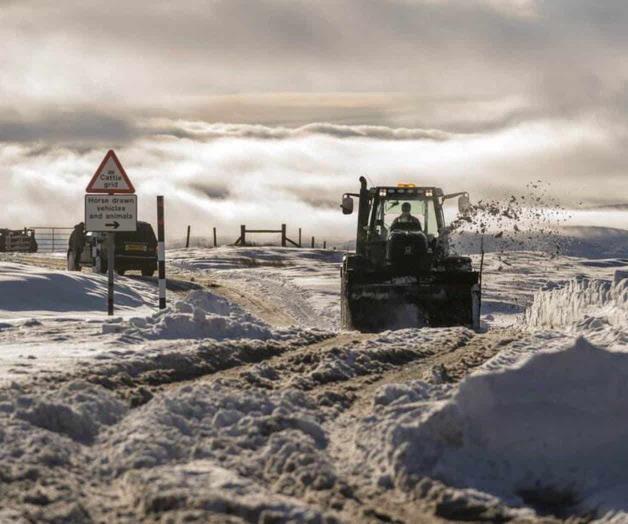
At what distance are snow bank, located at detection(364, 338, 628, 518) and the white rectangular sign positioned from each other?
8.76 metres

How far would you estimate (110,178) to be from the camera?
15.4 metres

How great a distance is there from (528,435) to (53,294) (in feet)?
46.7

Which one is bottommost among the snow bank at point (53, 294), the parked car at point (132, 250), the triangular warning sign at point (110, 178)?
the snow bank at point (53, 294)

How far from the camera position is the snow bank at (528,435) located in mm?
5957

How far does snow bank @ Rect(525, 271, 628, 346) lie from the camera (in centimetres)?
1464

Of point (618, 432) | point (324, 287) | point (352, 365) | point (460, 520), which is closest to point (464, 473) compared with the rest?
point (460, 520)

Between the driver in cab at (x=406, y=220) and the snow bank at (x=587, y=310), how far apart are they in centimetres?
253

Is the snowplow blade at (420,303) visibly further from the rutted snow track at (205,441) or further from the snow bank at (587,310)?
the rutted snow track at (205,441)

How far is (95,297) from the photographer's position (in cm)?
2005

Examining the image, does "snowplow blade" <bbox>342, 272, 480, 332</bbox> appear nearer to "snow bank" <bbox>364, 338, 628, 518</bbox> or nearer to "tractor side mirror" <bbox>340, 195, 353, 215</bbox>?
"tractor side mirror" <bbox>340, 195, 353, 215</bbox>

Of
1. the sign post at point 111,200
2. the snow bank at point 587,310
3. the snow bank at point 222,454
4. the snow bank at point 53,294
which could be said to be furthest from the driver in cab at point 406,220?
the snow bank at point 222,454

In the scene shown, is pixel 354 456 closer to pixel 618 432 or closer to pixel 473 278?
pixel 618 432

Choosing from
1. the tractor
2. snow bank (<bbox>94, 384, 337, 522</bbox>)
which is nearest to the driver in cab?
the tractor

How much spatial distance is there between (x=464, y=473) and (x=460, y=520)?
698mm
